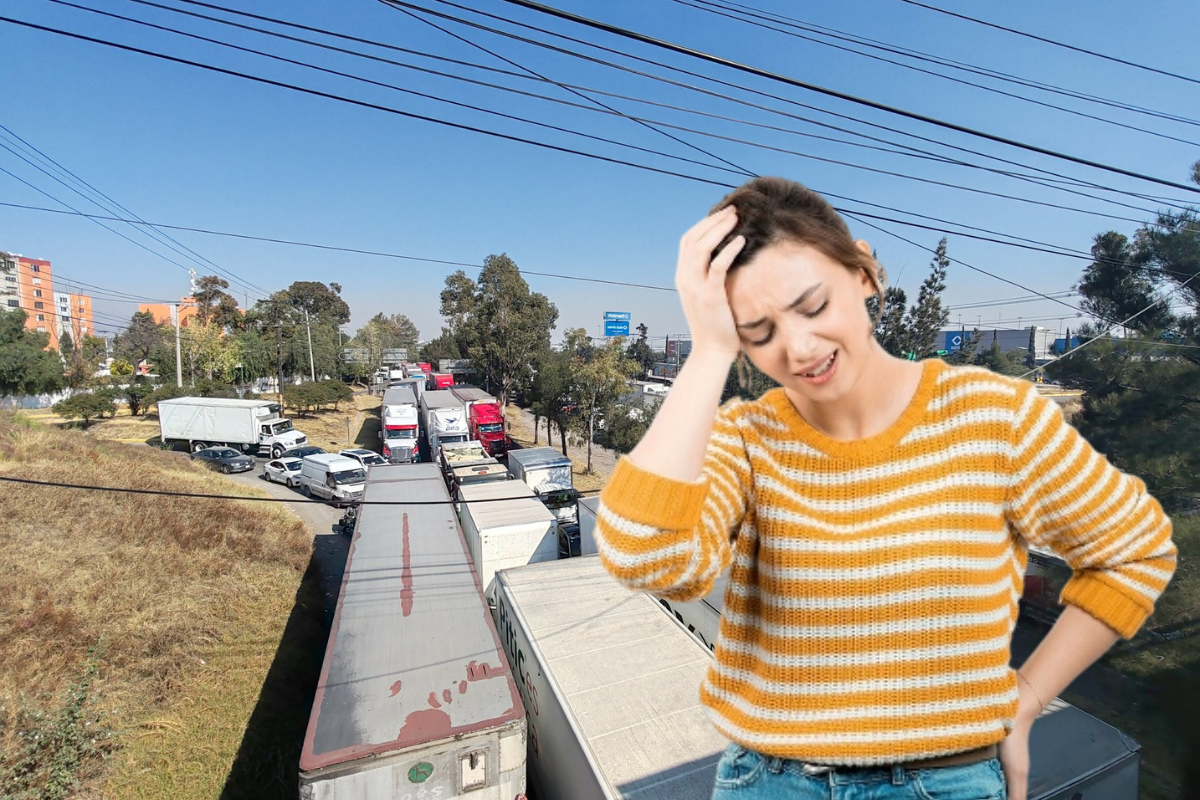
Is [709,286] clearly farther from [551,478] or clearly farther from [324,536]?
[324,536]

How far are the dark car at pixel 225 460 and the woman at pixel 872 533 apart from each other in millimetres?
25271

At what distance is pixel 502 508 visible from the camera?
37.3ft

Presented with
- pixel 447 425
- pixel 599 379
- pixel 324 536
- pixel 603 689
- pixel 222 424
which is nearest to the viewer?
pixel 603 689

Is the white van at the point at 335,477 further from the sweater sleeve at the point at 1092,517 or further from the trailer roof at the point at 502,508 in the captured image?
the sweater sleeve at the point at 1092,517

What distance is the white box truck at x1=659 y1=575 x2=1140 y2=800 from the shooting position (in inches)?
161

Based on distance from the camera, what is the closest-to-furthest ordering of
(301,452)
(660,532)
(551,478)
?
(660,532), (551,478), (301,452)

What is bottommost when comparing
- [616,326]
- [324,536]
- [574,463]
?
[324,536]

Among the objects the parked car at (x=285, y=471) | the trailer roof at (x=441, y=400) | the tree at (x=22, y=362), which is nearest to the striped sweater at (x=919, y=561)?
the trailer roof at (x=441, y=400)

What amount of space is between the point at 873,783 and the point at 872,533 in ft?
1.43

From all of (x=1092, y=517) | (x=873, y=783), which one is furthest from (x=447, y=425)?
(x=1092, y=517)

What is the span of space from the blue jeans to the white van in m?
18.3

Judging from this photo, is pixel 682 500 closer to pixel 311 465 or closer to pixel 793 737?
pixel 793 737

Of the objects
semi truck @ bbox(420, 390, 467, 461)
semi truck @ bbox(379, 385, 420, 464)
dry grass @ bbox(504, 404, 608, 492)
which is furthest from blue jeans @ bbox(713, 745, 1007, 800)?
semi truck @ bbox(379, 385, 420, 464)

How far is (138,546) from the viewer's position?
12188mm
